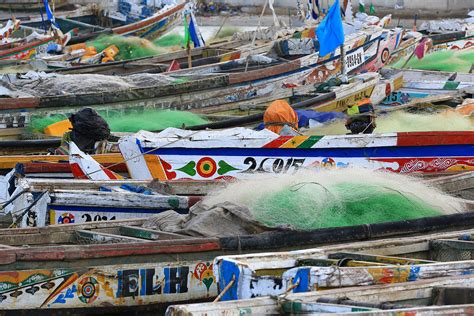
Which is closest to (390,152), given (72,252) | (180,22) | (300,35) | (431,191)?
(431,191)

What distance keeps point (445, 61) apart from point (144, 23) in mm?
10845

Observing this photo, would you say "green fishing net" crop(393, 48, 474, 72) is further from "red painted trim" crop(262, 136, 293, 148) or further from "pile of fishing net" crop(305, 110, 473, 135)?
"red painted trim" crop(262, 136, 293, 148)

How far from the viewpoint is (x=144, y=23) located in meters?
28.7

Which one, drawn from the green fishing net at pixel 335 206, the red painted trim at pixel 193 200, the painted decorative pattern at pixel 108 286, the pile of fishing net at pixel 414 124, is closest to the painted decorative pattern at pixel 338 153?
the pile of fishing net at pixel 414 124

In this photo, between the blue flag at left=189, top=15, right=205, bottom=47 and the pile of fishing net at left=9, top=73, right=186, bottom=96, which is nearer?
the pile of fishing net at left=9, top=73, right=186, bottom=96

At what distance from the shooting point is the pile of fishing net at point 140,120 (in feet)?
48.5

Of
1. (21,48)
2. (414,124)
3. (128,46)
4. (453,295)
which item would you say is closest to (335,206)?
(453,295)

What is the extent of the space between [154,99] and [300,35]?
18.0 ft

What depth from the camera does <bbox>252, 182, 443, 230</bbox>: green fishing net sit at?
28.6 feet

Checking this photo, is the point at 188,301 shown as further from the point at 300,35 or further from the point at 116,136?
the point at 300,35

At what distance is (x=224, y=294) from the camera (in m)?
6.95

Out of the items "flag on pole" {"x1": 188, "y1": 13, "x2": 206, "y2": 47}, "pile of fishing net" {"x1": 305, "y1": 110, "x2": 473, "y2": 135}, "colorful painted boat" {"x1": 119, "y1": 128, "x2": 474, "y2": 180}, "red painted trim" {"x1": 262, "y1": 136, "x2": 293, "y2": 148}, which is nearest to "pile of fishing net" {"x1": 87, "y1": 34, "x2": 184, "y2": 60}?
"flag on pole" {"x1": 188, "y1": 13, "x2": 206, "y2": 47}

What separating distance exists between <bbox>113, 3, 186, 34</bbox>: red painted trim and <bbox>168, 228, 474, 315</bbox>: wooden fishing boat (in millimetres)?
20986

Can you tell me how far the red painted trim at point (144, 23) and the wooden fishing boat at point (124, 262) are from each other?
19688mm
